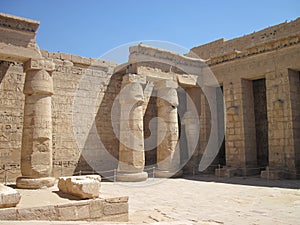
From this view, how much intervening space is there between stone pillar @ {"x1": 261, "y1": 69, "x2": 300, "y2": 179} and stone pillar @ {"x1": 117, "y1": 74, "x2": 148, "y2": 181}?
492 centimetres

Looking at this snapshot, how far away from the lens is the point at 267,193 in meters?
8.30

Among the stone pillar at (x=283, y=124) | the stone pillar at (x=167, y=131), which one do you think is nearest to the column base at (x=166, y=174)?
the stone pillar at (x=167, y=131)

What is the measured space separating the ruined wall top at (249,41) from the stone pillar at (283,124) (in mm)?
1686

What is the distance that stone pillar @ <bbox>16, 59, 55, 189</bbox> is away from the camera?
7.70 m

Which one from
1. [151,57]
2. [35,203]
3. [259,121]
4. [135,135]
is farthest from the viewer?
[259,121]

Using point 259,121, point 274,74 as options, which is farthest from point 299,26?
point 259,121

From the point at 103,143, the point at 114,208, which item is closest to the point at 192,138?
the point at 103,143

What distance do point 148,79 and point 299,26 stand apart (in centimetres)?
687

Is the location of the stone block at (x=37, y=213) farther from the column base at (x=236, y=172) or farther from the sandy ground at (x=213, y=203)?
the column base at (x=236, y=172)

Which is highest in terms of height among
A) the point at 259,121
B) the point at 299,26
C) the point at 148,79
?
the point at 299,26

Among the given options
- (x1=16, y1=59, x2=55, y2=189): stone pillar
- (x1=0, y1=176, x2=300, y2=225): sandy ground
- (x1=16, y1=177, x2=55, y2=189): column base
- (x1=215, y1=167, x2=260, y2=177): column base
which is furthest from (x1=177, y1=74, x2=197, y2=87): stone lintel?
(x1=16, y1=177, x2=55, y2=189): column base

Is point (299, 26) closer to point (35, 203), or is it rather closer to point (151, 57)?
point (151, 57)

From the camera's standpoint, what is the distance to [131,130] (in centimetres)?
1134

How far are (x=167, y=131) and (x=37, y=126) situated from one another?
19.4 feet
